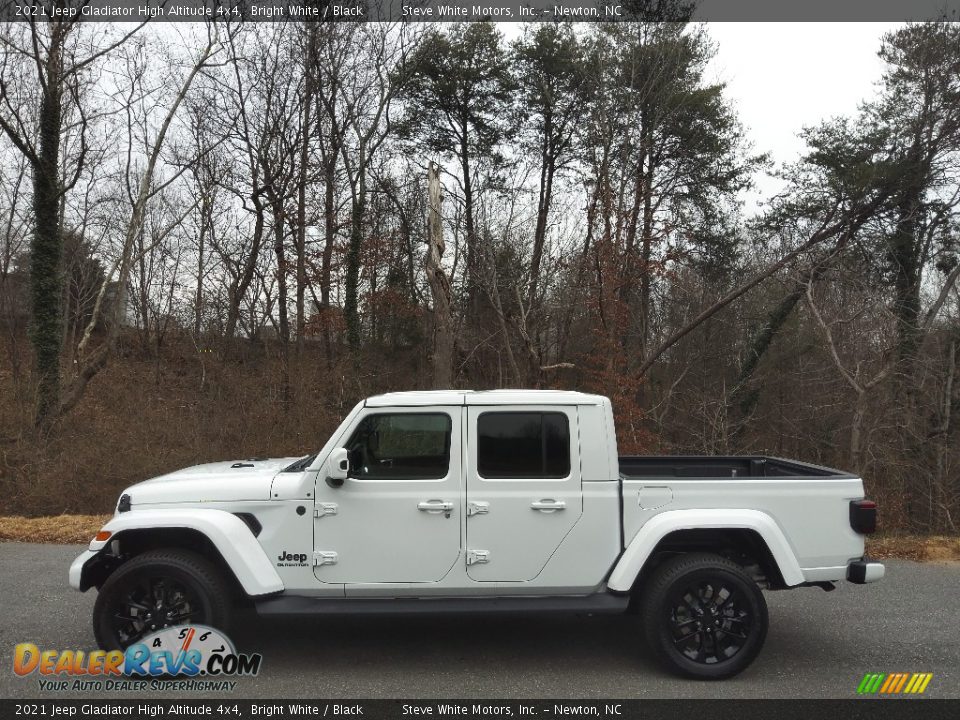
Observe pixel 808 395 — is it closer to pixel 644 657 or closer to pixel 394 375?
pixel 394 375

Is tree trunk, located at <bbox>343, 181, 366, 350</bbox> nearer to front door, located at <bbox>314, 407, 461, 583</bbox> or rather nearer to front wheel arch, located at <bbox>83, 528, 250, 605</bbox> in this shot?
front wheel arch, located at <bbox>83, 528, 250, 605</bbox>

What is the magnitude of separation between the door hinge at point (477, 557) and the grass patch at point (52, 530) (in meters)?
5.97

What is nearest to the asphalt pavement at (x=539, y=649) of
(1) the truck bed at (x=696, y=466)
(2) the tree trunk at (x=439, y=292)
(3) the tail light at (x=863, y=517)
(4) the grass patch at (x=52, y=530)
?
(3) the tail light at (x=863, y=517)

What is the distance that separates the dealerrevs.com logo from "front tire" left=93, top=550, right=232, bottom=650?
0.22 feet

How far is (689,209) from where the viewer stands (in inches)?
942

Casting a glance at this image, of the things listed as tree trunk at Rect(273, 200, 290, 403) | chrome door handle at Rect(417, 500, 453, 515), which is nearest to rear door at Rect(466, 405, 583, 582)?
chrome door handle at Rect(417, 500, 453, 515)

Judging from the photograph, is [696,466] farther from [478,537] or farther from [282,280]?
[282,280]

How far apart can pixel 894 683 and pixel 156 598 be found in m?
4.70

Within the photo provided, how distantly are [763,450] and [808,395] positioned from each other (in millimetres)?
1865

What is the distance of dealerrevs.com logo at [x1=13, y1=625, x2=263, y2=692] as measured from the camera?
475 cm

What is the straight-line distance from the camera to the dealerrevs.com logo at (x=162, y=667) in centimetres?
475
